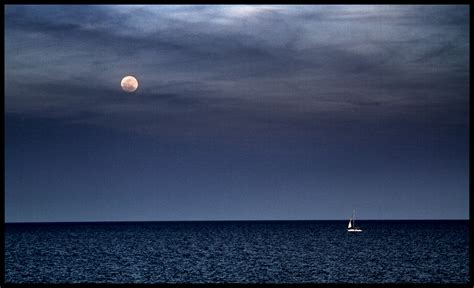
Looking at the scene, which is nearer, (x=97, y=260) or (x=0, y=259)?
(x=0, y=259)

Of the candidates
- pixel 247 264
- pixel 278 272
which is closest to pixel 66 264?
pixel 247 264

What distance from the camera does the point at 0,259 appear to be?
10172 mm

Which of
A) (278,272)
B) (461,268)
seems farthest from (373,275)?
(461,268)

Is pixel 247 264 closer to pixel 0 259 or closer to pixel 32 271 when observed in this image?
pixel 32 271

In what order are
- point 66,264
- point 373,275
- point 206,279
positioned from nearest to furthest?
point 206,279 → point 373,275 → point 66,264

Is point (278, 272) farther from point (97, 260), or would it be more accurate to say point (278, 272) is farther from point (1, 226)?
point (1, 226)
